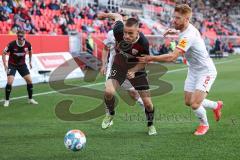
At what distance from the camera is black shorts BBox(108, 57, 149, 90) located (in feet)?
29.4

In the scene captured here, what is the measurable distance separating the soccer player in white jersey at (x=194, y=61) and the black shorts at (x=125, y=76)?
80cm

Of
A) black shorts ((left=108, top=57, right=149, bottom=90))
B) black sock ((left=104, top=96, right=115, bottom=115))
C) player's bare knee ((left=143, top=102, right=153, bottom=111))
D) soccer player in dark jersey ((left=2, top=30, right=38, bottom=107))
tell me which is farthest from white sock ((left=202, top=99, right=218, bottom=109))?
soccer player in dark jersey ((left=2, top=30, right=38, bottom=107))

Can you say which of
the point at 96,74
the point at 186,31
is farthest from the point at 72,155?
the point at 96,74

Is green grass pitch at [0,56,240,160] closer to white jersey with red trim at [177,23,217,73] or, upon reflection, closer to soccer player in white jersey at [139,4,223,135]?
soccer player in white jersey at [139,4,223,135]

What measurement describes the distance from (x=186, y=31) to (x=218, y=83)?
11.8m

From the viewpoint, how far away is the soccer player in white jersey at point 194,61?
27.0 ft

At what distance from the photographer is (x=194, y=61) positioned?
8766 millimetres

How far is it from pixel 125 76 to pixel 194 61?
129 centimetres

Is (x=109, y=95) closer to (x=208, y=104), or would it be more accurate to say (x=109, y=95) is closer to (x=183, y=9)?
(x=208, y=104)

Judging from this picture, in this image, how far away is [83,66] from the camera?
87.1ft

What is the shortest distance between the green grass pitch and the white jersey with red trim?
48.8 inches

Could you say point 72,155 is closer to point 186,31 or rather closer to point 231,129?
point 186,31

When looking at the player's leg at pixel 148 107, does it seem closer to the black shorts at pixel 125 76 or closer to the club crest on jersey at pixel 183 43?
the black shorts at pixel 125 76

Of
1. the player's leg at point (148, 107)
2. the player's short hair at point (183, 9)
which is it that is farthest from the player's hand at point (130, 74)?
the player's short hair at point (183, 9)
